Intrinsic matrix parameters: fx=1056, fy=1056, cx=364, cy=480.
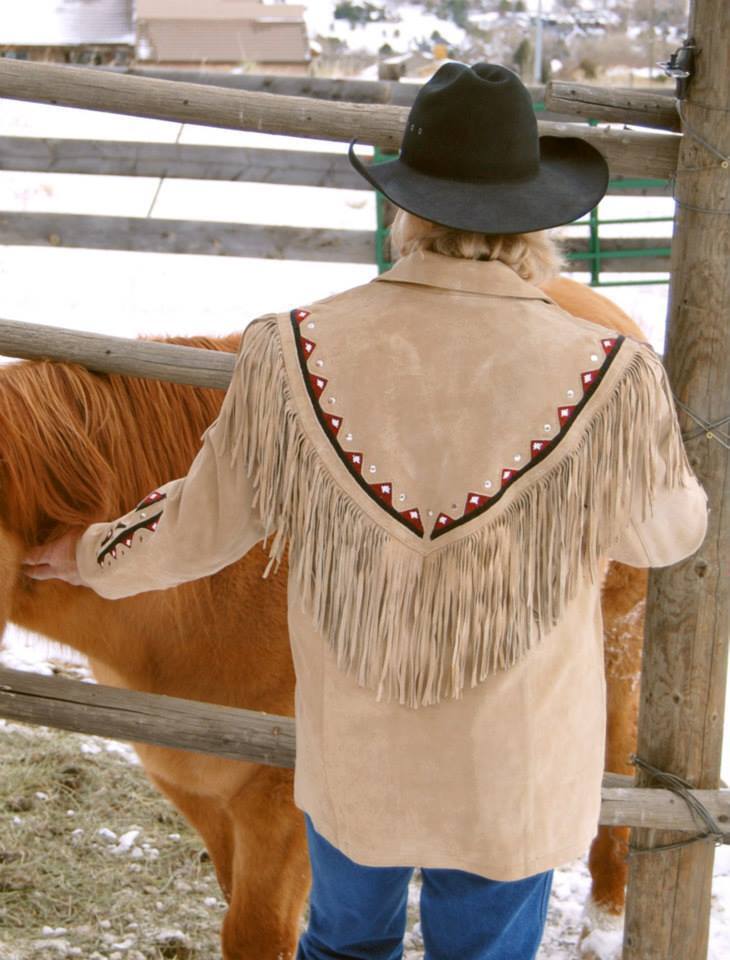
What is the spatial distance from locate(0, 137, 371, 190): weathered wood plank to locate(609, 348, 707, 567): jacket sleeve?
6812 mm

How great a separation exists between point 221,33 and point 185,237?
41.5ft

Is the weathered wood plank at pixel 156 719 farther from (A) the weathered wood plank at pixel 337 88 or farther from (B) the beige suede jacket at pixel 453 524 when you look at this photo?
(A) the weathered wood plank at pixel 337 88

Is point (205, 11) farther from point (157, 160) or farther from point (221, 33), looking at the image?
point (157, 160)

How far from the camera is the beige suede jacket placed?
1.39 metres

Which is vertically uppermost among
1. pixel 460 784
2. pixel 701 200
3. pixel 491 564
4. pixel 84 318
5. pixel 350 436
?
pixel 701 200

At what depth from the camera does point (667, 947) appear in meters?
2.22

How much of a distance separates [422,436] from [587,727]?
509 millimetres

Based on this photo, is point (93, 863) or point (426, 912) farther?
point (93, 863)

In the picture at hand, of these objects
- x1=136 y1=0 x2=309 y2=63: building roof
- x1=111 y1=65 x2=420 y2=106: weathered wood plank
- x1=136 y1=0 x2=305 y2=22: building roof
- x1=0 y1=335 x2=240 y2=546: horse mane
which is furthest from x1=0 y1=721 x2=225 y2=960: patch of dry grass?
x1=136 y1=0 x2=305 y2=22: building roof

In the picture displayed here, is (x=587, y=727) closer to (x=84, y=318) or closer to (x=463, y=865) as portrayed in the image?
(x=463, y=865)

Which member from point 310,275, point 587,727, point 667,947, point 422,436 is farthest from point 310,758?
point 310,275

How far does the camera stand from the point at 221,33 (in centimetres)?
1930

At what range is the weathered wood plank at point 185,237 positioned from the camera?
803 centimetres

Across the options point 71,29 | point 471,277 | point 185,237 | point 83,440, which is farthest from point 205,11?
point 471,277
